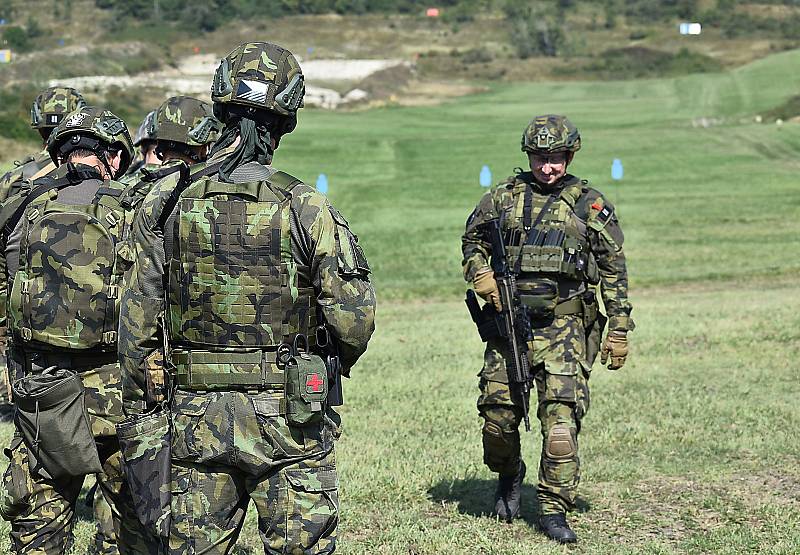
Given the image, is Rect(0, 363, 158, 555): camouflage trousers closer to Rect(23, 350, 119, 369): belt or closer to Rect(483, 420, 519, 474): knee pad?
Rect(23, 350, 119, 369): belt

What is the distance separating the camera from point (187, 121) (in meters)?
6.70

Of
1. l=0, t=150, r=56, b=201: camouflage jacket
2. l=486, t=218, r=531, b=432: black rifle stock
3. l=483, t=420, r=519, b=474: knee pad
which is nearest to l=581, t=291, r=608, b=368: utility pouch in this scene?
l=486, t=218, r=531, b=432: black rifle stock

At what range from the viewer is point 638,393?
11.2 metres

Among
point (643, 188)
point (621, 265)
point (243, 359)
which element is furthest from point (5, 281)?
point (643, 188)

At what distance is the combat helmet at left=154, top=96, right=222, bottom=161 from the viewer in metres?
6.53

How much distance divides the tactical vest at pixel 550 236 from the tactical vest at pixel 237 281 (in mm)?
2980

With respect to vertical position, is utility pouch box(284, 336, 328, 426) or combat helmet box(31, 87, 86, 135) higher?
combat helmet box(31, 87, 86, 135)

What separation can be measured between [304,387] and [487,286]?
309 cm

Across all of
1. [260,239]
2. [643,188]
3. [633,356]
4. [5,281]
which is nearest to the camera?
[260,239]

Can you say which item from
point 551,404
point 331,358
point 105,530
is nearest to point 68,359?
point 105,530

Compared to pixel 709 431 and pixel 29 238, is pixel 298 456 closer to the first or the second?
pixel 29 238

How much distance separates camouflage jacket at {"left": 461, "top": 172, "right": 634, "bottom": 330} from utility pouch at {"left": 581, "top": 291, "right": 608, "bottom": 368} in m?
0.08

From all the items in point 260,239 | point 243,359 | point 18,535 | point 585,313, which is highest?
point 260,239

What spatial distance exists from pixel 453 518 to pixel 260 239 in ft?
11.9
